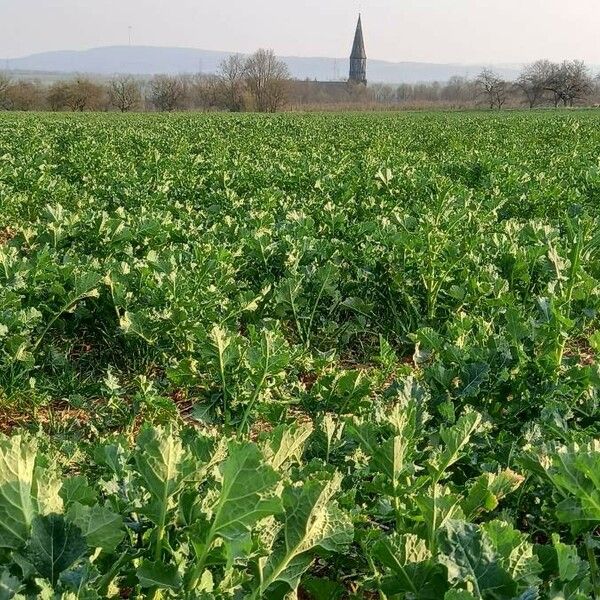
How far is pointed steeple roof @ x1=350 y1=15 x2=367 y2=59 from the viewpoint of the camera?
598 ft

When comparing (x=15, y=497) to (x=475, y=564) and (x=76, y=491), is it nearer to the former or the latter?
(x=76, y=491)

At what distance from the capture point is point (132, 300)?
4.74m

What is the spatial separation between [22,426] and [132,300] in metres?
1.09

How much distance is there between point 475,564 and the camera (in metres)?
1.55

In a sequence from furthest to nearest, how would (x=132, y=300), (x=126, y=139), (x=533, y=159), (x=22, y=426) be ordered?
(x=126, y=139)
(x=533, y=159)
(x=132, y=300)
(x=22, y=426)

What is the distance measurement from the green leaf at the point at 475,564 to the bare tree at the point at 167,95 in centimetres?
8400

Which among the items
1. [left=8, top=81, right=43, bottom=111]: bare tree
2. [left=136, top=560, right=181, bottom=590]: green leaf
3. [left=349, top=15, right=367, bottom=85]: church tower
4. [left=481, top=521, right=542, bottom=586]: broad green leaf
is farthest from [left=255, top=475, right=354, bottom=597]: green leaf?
[left=349, top=15, right=367, bottom=85]: church tower

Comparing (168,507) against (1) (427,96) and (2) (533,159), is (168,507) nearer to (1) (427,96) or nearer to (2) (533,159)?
(2) (533,159)

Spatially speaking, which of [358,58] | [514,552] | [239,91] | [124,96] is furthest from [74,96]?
[358,58]

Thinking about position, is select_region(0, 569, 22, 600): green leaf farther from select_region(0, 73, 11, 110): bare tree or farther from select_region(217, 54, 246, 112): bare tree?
select_region(217, 54, 246, 112): bare tree

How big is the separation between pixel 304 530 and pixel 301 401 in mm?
1660

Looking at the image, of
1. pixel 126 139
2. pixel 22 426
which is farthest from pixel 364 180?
pixel 126 139

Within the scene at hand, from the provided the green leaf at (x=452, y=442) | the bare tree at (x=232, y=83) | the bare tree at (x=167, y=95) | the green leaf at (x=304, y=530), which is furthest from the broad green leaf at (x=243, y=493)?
the bare tree at (x=232, y=83)

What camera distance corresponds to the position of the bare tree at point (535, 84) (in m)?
86.1
